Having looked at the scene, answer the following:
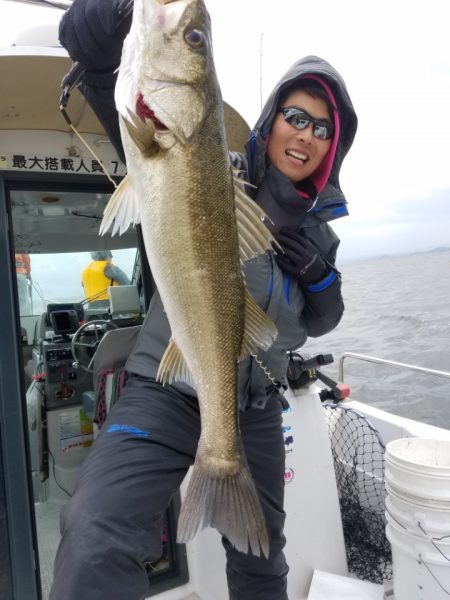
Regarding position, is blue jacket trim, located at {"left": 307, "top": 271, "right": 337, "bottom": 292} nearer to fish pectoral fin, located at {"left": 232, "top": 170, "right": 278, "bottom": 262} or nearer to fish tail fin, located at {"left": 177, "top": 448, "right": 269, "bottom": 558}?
fish pectoral fin, located at {"left": 232, "top": 170, "right": 278, "bottom": 262}

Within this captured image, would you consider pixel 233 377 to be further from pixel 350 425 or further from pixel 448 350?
pixel 448 350


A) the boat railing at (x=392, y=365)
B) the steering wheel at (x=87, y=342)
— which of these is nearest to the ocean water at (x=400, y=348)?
the boat railing at (x=392, y=365)

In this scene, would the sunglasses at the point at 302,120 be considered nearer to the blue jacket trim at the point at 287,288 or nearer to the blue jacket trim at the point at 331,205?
the blue jacket trim at the point at 331,205

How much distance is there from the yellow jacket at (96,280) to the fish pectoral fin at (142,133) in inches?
148

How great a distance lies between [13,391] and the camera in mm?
3291

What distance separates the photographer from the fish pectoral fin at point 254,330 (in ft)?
6.39

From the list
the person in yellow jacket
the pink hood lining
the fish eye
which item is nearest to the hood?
the pink hood lining

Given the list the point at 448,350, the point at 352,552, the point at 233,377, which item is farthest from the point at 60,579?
the point at 448,350

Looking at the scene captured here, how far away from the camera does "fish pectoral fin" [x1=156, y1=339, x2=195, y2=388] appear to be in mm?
1917

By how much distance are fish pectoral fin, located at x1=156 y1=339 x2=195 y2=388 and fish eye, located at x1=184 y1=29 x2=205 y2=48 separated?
1108 mm

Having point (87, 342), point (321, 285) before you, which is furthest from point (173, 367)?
point (87, 342)

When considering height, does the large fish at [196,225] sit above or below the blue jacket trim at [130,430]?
above

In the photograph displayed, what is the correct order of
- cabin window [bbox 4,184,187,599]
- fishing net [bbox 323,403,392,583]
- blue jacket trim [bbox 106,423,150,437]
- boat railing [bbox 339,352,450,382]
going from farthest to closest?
1. cabin window [bbox 4,184,187,599]
2. boat railing [bbox 339,352,450,382]
3. fishing net [bbox 323,403,392,583]
4. blue jacket trim [bbox 106,423,150,437]

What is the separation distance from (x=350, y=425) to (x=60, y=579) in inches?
140
